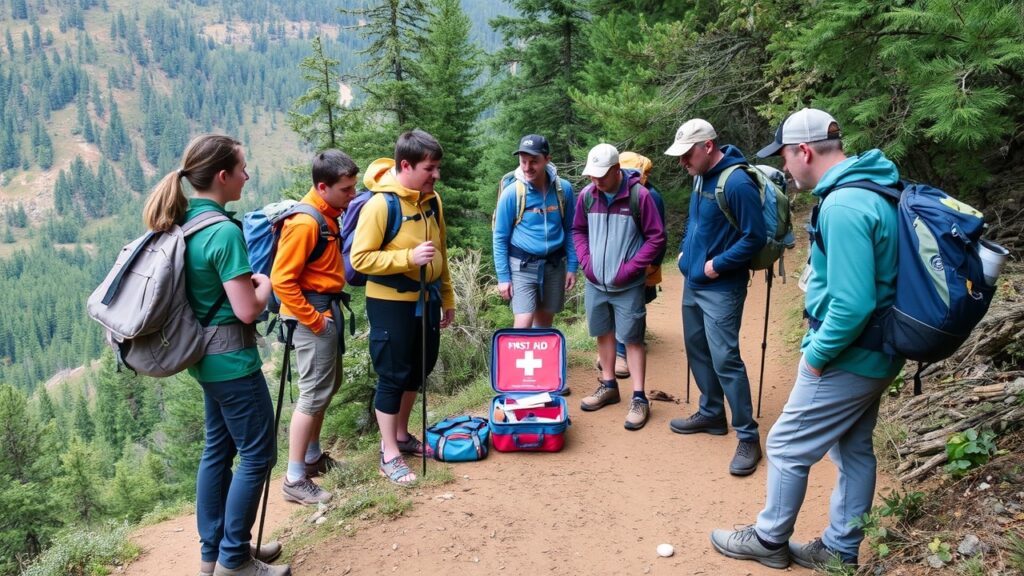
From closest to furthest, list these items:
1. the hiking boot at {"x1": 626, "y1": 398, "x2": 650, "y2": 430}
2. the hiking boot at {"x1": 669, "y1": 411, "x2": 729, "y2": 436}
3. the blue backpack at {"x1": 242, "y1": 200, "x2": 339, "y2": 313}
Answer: the blue backpack at {"x1": 242, "y1": 200, "x2": 339, "y2": 313} < the hiking boot at {"x1": 669, "y1": 411, "x2": 729, "y2": 436} < the hiking boot at {"x1": 626, "y1": 398, "x2": 650, "y2": 430}

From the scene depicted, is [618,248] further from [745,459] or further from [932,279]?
[932,279]

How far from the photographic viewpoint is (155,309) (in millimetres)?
2750

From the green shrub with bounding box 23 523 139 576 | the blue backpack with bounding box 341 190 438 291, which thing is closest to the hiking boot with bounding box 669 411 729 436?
the blue backpack with bounding box 341 190 438 291

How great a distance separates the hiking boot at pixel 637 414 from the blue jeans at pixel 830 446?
2.06m

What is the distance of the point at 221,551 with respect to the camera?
10.6 ft

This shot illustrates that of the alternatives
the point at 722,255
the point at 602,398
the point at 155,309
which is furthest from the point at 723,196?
the point at 155,309

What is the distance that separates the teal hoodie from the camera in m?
2.58

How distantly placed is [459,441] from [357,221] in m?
1.86

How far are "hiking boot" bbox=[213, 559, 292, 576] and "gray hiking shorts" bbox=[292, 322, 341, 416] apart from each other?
1.04 m

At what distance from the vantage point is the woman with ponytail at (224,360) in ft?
9.43

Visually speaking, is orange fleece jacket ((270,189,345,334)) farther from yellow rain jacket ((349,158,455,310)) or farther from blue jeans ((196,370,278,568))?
blue jeans ((196,370,278,568))

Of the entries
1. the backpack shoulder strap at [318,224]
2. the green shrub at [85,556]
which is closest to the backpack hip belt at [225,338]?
the backpack shoulder strap at [318,224]

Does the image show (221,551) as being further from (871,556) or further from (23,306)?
(23,306)

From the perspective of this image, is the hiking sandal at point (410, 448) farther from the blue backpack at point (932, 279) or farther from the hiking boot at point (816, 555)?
the blue backpack at point (932, 279)
